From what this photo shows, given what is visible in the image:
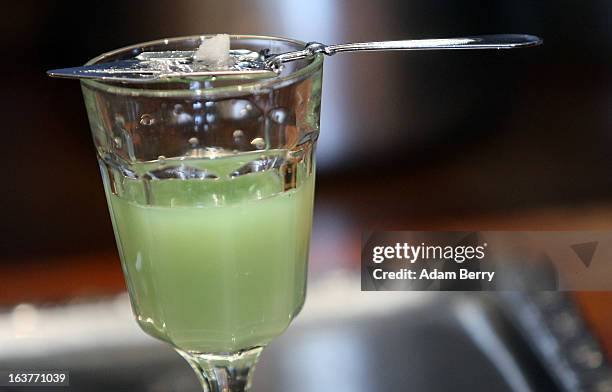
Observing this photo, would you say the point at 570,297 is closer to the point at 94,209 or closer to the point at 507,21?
the point at 507,21

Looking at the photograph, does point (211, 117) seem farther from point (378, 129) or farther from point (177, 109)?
point (378, 129)

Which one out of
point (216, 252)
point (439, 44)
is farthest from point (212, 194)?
point (439, 44)

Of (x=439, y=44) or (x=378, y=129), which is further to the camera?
(x=378, y=129)

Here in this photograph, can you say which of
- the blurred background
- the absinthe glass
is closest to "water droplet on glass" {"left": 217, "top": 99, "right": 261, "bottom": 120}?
the absinthe glass

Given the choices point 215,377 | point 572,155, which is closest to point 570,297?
point 572,155

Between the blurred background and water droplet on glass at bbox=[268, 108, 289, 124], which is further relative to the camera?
the blurred background

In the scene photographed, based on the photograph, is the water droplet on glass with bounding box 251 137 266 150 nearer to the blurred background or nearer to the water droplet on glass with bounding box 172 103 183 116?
the water droplet on glass with bounding box 172 103 183 116

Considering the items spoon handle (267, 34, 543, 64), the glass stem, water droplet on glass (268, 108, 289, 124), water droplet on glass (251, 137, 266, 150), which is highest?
spoon handle (267, 34, 543, 64)

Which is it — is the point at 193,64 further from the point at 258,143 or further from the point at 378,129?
the point at 378,129

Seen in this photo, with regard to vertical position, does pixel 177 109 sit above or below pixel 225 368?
above
